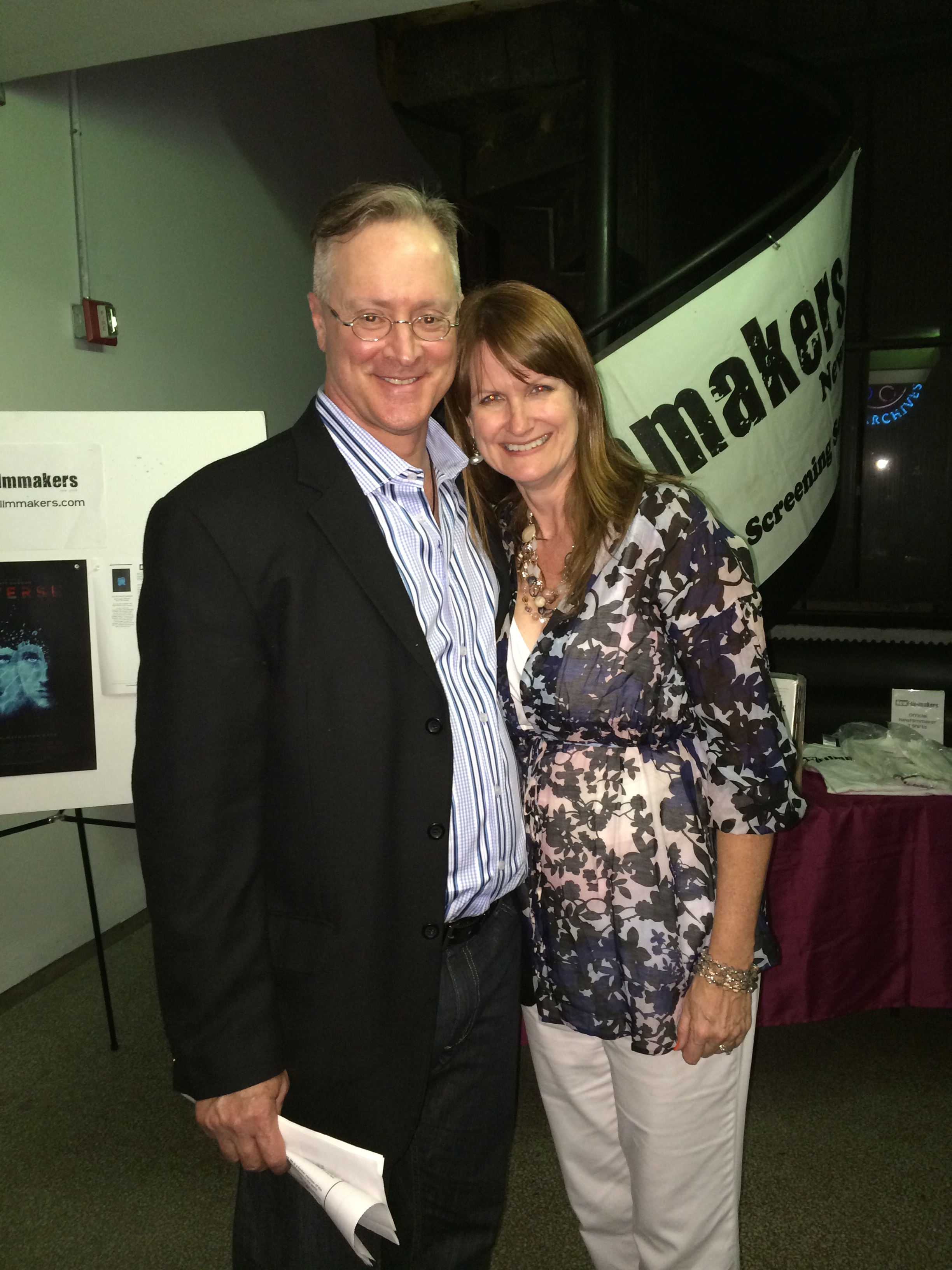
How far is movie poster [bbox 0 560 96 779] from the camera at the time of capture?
2.21 meters

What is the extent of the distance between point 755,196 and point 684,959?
4.93m

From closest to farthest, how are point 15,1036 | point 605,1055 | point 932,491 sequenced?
point 605,1055
point 15,1036
point 932,491

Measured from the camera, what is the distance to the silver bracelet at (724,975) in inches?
47.8

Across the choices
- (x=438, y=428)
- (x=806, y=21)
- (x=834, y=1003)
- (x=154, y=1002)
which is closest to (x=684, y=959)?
(x=438, y=428)

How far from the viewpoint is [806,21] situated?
479 centimetres

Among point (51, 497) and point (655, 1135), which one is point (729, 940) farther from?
point (51, 497)

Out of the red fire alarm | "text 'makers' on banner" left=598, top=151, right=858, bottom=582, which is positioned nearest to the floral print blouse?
"text 'makers' on banner" left=598, top=151, right=858, bottom=582

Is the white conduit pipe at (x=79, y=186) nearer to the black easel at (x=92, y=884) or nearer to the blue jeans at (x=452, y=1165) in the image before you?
the black easel at (x=92, y=884)

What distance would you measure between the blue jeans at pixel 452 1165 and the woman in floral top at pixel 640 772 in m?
0.10

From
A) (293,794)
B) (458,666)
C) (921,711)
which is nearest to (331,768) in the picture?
(293,794)

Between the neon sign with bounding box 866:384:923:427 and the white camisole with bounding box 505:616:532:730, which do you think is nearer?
the white camisole with bounding box 505:616:532:730

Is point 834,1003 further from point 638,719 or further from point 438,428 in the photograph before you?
point 438,428

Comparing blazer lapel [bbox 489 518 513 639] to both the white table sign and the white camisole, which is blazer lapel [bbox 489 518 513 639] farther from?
the white table sign

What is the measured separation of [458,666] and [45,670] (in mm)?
1546
